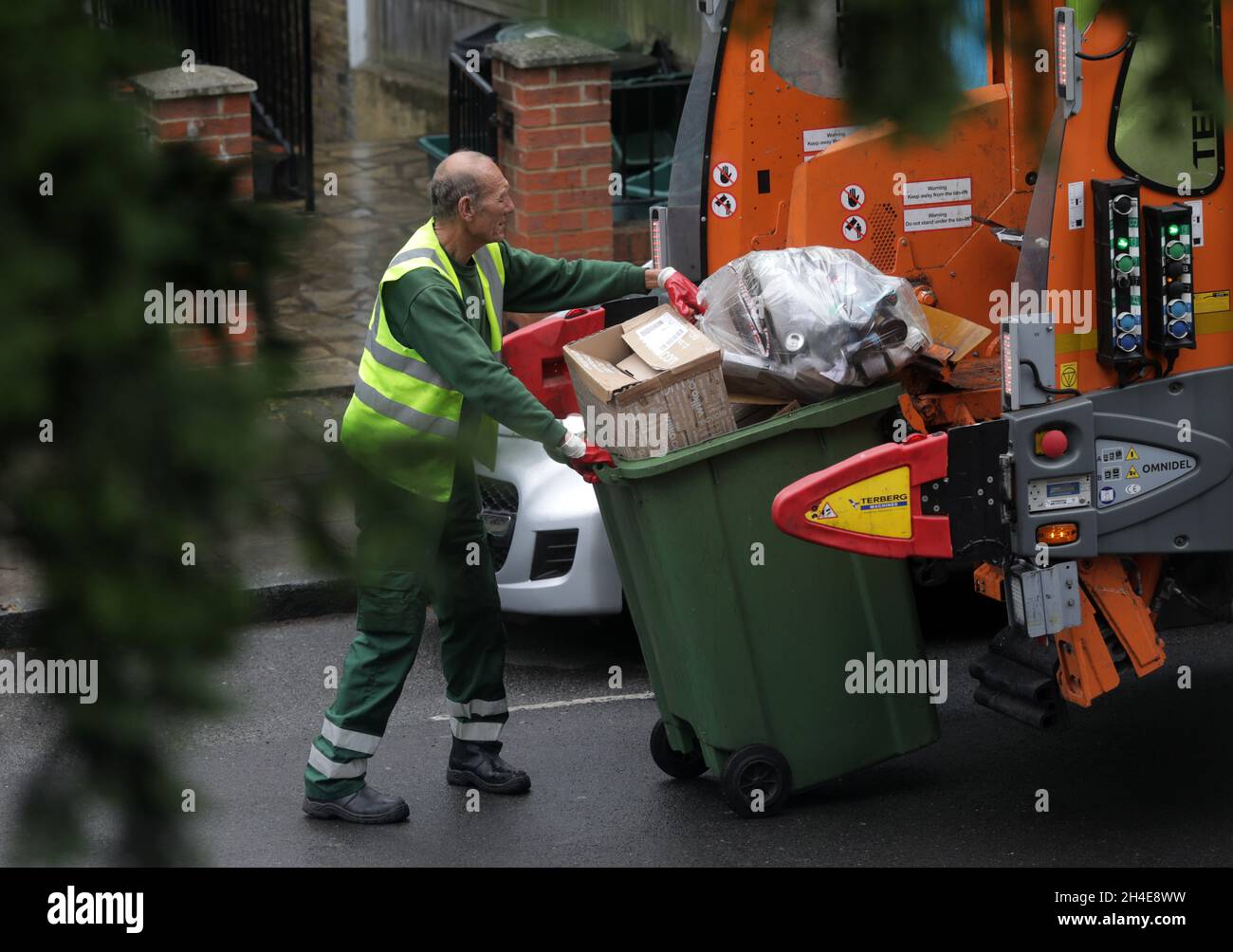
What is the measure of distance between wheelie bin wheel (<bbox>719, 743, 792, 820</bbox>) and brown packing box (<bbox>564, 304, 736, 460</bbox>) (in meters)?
0.82

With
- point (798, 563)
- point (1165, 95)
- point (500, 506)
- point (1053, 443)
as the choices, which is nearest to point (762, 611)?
point (798, 563)

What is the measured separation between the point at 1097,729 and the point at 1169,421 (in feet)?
4.46

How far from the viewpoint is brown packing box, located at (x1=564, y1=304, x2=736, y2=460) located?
4.40m

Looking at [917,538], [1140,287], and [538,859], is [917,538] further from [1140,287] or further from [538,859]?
[538,859]

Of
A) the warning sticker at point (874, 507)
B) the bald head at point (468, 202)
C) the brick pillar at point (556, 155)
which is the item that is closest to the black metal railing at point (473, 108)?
the brick pillar at point (556, 155)

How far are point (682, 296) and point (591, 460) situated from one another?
1.98ft

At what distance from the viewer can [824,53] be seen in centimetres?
152

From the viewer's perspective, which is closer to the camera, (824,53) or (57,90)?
(57,90)

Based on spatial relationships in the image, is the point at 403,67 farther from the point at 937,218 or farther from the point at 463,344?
the point at 463,344

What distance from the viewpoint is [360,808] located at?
4.91m

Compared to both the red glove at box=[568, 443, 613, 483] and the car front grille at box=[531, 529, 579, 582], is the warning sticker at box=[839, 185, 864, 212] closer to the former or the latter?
the red glove at box=[568, 443, 613, 483]

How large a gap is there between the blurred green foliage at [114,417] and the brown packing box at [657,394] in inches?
120

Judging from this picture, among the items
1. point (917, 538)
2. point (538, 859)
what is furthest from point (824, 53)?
point (538, 859)

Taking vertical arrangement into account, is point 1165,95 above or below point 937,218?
above
